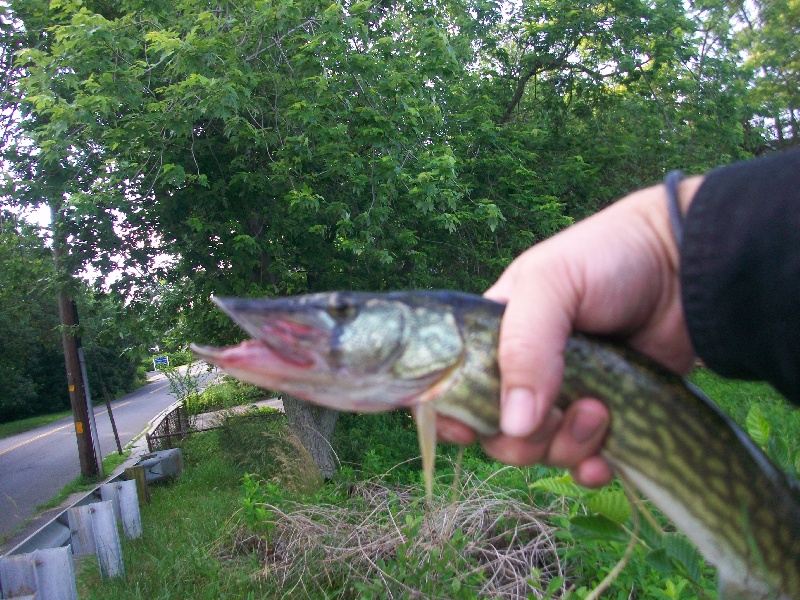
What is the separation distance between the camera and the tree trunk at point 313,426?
11656 mm

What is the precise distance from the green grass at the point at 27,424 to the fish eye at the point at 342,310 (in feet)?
109

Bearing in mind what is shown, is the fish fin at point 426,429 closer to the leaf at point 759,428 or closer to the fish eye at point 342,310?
the fish eye at point 342,310

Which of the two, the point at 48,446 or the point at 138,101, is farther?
the point at 48,446

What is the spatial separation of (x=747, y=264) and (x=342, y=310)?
40.7 inches

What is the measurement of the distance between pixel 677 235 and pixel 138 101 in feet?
27.8

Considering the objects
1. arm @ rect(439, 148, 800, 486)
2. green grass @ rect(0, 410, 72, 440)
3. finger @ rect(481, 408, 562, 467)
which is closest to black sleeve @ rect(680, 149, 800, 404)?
arm @ rect(439, 148, 800, 486)

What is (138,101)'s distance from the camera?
860 cm

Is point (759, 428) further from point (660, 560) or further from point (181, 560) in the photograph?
point (181, 560)

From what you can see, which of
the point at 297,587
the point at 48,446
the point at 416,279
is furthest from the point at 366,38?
the point at 48,446

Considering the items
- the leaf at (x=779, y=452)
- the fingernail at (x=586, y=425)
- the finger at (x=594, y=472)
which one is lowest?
the leaf at (x=779, y=452)

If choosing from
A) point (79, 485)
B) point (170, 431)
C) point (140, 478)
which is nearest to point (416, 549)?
point (140, 478)

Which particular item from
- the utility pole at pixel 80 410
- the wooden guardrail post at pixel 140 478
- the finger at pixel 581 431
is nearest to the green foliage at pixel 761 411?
the finger at pixel 581 431

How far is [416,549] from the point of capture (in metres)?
4.21

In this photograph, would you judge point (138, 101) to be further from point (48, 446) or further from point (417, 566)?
point (48, 446)
